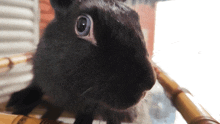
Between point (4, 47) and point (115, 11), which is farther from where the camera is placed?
point (4, 47)

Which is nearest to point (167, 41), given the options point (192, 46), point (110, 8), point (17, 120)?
point (192, 46)

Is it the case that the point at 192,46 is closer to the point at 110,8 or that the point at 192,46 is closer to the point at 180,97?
the point at 180,97

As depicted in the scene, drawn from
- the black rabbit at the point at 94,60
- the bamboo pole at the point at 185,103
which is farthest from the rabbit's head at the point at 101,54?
the bamboo pole at the point at 185,103

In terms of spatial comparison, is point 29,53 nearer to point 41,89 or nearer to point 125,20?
point 41,89

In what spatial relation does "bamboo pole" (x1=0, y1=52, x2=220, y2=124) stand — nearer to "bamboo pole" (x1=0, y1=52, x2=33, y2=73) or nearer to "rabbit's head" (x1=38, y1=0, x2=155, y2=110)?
"bamboo pole" (x1=0, y1=52, x2=33, y2=73)

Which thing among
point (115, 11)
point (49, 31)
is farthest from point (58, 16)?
point (115, 11)

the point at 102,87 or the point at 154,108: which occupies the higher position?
the point at 102,87

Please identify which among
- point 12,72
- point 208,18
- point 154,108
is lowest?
point 154,108
